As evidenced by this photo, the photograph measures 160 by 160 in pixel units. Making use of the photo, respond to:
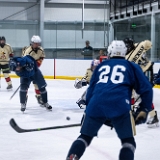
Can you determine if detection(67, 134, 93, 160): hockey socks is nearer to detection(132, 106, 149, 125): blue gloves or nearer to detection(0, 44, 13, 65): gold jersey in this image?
detection(132, 106, 149, 125): blue gloves

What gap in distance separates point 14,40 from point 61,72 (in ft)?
9.48

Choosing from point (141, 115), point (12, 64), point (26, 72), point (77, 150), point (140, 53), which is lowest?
point (77, 150)

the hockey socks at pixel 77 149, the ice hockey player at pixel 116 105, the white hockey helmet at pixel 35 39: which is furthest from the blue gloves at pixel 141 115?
the white hockey helmet at pixel 35 39

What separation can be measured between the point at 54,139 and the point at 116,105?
175 centimetres

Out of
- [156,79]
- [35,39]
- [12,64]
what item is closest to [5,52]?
[35,39]

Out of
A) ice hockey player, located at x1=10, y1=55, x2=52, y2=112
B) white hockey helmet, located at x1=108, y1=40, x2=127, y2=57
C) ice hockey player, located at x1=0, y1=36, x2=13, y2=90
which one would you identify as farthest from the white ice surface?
ice hockey player, located at x1=0, y1=36, x2=13, y2=90

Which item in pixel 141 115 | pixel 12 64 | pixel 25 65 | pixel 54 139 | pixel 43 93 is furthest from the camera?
pixel 43 93

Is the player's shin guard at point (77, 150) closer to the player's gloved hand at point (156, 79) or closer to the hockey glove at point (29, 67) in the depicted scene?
the player's gloved hand at point (156, 79)

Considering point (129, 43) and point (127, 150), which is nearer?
point (127, 150)

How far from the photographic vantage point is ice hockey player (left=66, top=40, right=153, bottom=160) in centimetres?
276

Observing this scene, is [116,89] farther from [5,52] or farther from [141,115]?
[5,52]

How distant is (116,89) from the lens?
2.79 m

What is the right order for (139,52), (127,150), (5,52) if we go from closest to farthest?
(127,150) < (139,52) < (5,52)

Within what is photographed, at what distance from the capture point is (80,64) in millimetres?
10930
